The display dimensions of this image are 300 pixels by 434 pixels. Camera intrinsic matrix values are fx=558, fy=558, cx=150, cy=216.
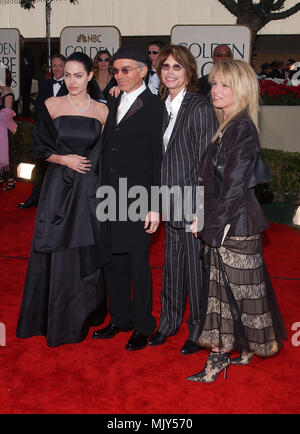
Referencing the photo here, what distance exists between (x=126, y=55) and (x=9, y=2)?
23.6 metres

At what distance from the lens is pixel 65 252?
13.0ft

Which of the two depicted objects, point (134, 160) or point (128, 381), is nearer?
point (128, 381)

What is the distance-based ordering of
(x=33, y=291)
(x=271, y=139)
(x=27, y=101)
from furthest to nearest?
(x=27, y=101), (x=271, y=139), (x=33, y=291)

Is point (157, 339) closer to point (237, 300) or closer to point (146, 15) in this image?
point (237, 300)

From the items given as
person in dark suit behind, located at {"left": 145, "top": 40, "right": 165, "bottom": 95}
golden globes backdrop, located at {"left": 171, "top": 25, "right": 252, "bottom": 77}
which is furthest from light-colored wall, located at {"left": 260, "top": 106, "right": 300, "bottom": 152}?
golden globes backdrop, located at {"left": 171, "top": 25, "right": 252, "bottom": 77}

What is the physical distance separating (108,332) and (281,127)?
6081 millimetres

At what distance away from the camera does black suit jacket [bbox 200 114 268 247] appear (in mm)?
3188

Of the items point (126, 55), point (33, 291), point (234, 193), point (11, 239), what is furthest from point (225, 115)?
point (11, 239)

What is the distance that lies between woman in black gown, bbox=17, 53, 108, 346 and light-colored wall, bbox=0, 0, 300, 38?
19.7 meters

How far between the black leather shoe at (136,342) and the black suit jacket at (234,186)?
1112 mm

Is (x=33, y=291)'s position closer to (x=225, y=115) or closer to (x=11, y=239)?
(x=225, y=115)

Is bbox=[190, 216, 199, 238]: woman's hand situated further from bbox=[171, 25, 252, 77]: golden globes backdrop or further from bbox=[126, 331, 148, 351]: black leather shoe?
bbox=[171, 25, 252, 77]: golden globes backdrop

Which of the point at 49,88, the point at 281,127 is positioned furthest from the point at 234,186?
the point at 281,127

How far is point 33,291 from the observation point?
4031mm
